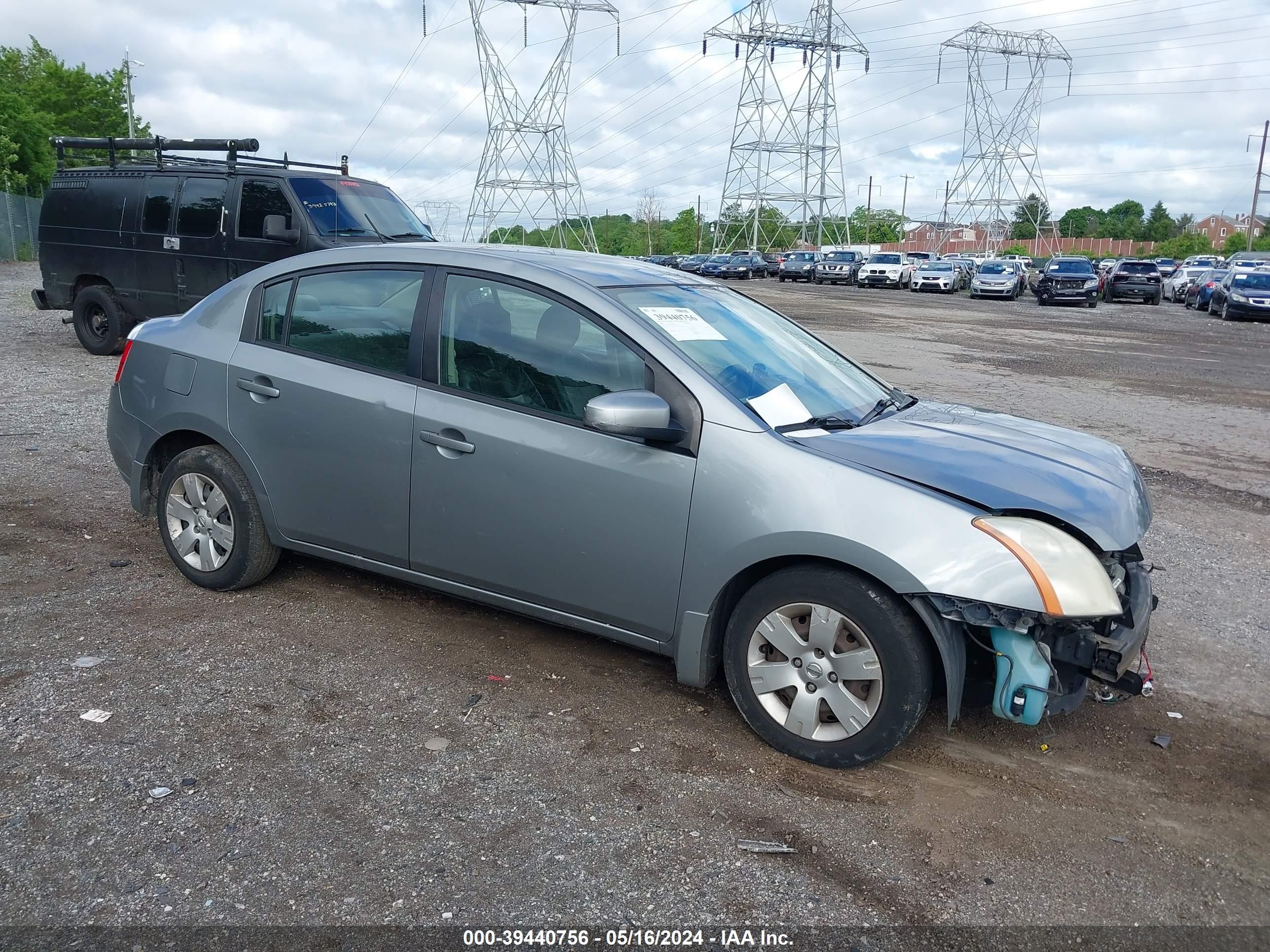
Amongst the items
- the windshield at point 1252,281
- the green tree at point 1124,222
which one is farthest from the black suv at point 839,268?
the green tree at point 1124,222

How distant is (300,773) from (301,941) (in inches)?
33.8

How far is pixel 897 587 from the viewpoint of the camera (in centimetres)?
326

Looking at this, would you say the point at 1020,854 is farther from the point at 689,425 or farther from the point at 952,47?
the point at 952,47

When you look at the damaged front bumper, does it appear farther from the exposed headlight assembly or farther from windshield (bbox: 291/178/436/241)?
windshield (bbox: 291/178/436/241)

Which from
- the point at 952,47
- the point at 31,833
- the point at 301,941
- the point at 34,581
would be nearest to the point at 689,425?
the point at 301,941

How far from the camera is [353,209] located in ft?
37.0

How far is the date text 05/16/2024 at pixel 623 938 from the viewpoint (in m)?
2.64

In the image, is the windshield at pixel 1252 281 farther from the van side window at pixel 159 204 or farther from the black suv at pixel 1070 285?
the van side window at pixel 159 204

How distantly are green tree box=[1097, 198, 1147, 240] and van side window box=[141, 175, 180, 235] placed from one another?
13178cm

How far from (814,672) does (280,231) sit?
9.07 m

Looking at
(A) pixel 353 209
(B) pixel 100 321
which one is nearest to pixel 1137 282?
(A) pixel 353 209

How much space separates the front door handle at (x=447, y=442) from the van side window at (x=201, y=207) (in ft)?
27.7

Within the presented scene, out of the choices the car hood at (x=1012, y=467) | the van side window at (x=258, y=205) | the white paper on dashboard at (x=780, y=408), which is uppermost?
the van side window at (x=258, y=205)

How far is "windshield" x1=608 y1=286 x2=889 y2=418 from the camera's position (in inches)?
154
